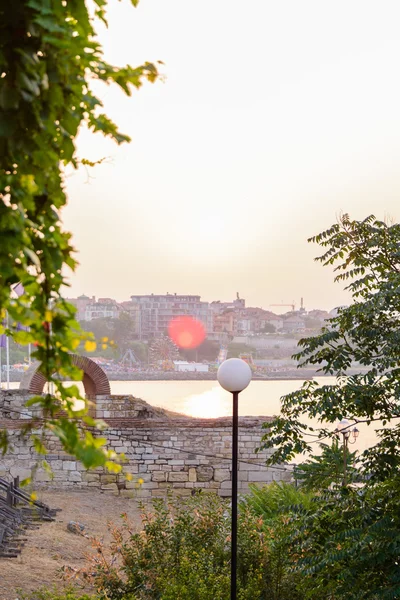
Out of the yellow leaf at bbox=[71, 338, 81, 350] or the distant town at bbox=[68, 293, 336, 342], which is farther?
the distant town at bbox=[68, 293, 336, 342]

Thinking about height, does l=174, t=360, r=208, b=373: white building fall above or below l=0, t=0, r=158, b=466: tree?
below

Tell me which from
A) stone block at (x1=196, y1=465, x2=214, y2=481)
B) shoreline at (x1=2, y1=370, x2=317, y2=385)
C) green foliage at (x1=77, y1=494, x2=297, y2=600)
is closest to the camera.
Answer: green foliage at (x1=77, y1=494, x2=297, y2=600)

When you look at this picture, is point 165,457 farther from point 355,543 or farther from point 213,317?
point 213,317

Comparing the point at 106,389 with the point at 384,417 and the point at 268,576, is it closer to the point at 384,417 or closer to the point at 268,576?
the point at 268,576

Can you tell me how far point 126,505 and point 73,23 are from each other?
11.6m

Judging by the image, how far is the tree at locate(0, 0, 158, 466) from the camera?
1374 mm

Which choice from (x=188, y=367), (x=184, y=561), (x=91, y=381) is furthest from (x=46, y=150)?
(x=188, y=367)

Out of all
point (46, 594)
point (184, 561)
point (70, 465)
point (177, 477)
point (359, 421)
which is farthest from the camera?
point (177, 477)

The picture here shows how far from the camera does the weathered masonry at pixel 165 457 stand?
42.1ft

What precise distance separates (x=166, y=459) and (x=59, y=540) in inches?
147

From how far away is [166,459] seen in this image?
12.9 meters

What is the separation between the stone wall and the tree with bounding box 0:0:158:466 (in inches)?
457

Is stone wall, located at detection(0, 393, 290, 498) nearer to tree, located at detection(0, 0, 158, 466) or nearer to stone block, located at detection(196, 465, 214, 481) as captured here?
stone block, located at detection(196, 465, 214, 481)

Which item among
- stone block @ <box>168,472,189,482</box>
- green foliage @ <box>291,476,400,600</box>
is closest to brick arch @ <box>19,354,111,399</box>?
stone block @ <box>168,472,189,482</box>
